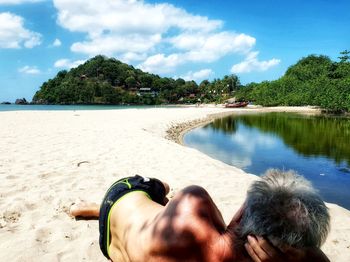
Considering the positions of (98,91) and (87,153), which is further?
(98,91)

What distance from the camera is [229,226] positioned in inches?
68.4

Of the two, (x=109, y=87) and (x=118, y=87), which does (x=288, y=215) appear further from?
(x=118, y=87)

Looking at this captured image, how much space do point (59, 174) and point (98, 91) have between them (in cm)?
10564

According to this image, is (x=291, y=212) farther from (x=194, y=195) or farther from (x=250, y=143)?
(x=250, y=143)

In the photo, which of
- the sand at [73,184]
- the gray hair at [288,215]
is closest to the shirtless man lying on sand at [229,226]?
the gray hair at [288,215]

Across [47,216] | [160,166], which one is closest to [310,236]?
[47,216]

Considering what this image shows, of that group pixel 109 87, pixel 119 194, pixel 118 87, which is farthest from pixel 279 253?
pixel 118 87

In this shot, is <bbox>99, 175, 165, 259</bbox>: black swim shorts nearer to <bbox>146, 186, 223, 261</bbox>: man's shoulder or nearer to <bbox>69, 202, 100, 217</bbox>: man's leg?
<bbox>146, 186, 223, 261</bbox>: man's shoulder

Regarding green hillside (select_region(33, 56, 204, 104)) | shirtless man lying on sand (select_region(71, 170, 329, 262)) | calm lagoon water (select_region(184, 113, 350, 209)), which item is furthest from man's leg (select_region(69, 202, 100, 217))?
green hillside (select_region(33, 56, 204, 104))

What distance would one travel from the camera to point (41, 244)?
3232mm

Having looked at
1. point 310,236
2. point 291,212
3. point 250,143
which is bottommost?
point 250,143

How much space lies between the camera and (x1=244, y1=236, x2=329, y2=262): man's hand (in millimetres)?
1495

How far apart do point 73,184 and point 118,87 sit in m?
119

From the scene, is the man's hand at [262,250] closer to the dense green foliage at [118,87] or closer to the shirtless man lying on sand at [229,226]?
the shirtless man lying on sand at [229,226]
